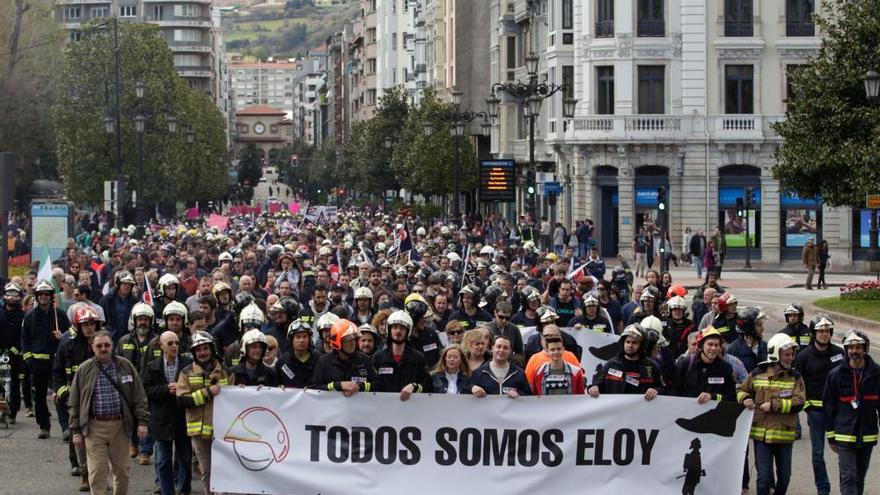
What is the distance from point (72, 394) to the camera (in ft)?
43.6

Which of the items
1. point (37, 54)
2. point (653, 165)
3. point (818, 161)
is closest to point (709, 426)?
point (818, 161)

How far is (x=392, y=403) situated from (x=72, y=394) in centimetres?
256

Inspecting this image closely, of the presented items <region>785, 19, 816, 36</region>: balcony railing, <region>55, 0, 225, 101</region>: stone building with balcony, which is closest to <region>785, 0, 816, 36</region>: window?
<region>785, 19, 816, 36</region>: balcony railing

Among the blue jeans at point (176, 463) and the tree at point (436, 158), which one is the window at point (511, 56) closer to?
the tree at point (436, 158)

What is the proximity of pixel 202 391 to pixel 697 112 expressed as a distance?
146 ft

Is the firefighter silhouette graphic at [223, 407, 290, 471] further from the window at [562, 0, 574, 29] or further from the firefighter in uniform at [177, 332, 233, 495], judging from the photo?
the window at [562, 0, 574, 29]

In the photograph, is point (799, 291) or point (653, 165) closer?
point (799, 291)

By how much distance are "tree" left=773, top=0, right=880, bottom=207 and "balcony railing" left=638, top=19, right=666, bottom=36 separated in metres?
17.6

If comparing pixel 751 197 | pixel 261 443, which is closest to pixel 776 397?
pixel 261 443

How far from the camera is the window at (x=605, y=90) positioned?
2223 inches

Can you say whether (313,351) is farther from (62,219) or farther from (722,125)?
(722,125)

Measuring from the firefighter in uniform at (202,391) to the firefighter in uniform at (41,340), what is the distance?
4.66 m

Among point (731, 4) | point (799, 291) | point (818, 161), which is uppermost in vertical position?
point (731, 4)

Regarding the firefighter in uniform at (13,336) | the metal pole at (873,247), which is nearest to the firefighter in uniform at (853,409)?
the firefighter in uniform at (13,336)
